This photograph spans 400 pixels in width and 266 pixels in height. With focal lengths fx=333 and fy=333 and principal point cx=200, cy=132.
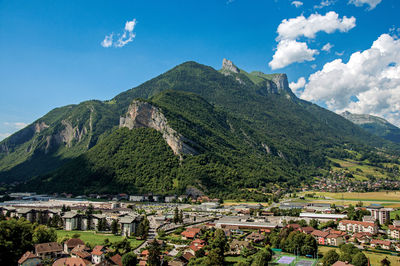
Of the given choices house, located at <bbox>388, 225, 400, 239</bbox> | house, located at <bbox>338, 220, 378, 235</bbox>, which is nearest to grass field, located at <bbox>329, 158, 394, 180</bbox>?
house, located at <bbox>338, 220, 378, 235</bbox>

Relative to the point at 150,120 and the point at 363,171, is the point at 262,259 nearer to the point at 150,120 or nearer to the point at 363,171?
the point at 150,120

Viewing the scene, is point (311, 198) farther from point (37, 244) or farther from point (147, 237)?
point (37, 244)

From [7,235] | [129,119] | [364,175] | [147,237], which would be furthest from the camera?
[364,175]

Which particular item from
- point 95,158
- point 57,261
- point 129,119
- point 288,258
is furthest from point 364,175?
point 57,261

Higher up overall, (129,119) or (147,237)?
(129,119)

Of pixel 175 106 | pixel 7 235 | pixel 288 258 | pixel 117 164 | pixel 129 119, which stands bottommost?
pixel 288 258

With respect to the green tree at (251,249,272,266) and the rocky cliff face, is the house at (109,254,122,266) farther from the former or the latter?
the rocky cliff face
